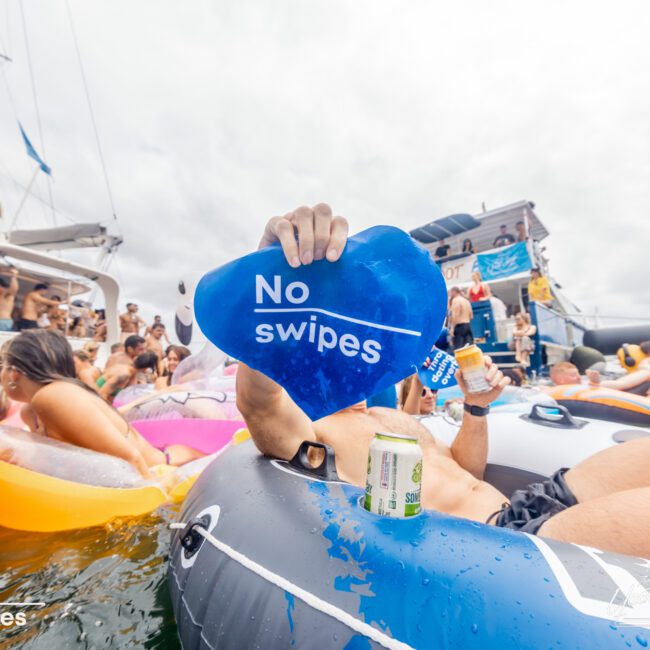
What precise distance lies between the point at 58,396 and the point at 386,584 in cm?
202

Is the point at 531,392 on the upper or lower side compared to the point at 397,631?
upper

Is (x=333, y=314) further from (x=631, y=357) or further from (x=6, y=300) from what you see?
(x=631, y=357)

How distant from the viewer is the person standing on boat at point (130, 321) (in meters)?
7.42

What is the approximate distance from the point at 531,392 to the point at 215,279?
3.78 m

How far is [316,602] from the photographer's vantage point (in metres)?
0.62

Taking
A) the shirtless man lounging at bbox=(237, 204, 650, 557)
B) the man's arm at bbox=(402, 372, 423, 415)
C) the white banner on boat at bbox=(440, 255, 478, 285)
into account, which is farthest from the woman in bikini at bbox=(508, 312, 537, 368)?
the shirtless man lounging at bbox=(237, 204, 650, 557)

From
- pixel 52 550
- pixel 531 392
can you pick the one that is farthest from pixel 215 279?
pixel 531 392

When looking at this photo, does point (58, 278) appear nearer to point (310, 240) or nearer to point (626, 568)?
point (310, 240)

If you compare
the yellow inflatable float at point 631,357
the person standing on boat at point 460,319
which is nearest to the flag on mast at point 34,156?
the person standing on boat at point 460,319

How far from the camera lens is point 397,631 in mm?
556

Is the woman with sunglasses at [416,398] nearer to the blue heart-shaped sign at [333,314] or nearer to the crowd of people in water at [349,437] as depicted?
the crowd of people in water at [349,437]

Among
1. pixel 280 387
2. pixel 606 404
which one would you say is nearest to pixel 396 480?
pixel 280 387

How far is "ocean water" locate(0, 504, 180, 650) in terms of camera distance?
103 centimetres

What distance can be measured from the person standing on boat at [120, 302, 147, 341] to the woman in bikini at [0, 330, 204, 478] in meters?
5.72
